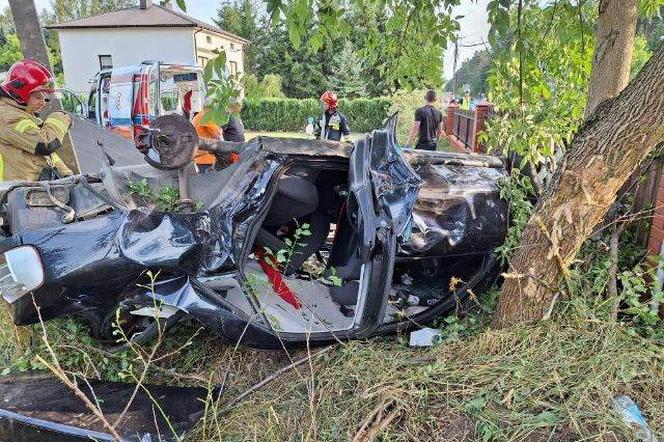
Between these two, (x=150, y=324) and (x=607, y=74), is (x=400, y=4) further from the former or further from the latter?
(x=150, y=324)

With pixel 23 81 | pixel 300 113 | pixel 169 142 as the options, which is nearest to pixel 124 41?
pixel 300 113

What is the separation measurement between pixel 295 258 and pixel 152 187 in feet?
3.49

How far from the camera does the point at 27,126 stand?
358 centimetres

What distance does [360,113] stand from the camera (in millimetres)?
26891

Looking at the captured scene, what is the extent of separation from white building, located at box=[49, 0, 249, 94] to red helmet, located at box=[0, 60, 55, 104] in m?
24.2

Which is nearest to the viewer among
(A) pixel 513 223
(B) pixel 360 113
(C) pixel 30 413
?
(C) pixel 30 413

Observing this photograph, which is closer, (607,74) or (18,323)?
(18,323)

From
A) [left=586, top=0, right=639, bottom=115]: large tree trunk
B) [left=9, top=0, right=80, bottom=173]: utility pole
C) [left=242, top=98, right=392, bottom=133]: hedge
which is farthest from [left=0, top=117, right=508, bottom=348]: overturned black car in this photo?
[left=242, top=98, right=392, bottom=133]: hedge

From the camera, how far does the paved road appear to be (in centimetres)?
422

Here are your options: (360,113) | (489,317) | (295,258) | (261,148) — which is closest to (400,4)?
(261,148)

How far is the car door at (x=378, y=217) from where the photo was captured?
2.49m

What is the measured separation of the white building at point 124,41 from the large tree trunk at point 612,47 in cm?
2562

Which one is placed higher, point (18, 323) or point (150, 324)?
point (18, 323)

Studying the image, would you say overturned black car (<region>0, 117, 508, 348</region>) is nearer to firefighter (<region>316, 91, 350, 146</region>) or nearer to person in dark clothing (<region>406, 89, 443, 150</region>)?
firefighter (<region>316, 91, 350, 146</region>)
